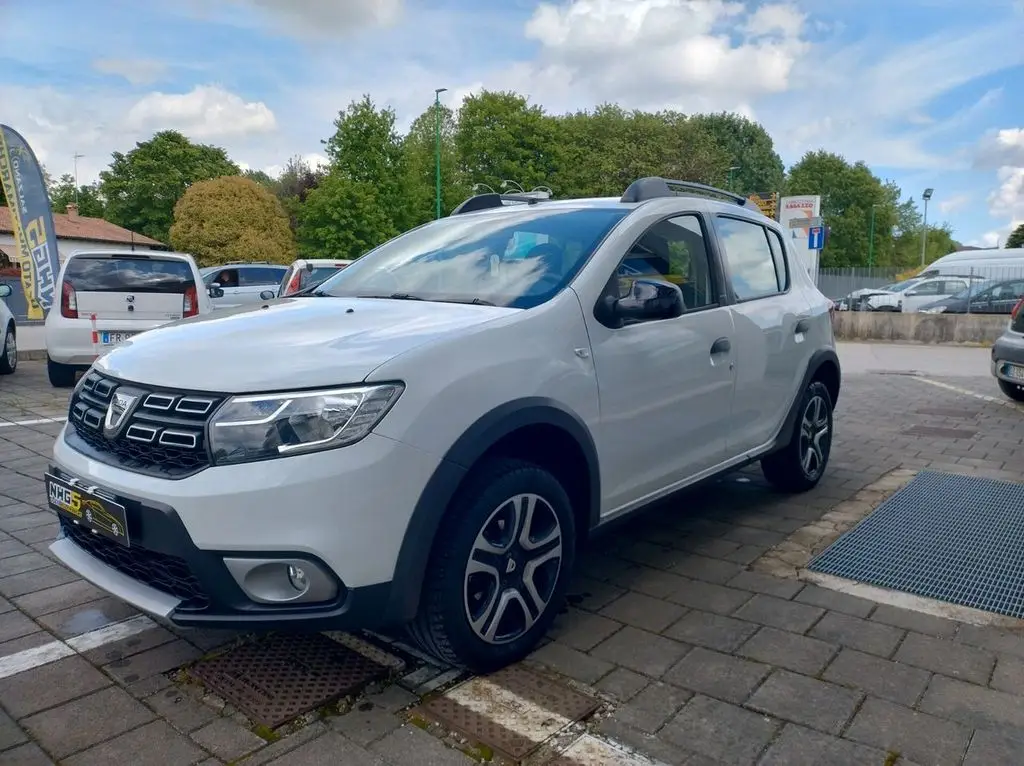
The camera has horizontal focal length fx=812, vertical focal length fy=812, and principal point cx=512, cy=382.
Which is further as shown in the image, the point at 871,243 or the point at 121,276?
the point at 871,243

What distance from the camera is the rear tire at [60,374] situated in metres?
9.38

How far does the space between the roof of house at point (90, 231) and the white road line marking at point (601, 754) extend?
50855mm

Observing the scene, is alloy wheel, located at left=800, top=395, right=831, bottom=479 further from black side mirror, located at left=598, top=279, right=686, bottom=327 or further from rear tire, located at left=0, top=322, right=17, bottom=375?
rear tire, located at left=0, top=322, right=17, bottom=375

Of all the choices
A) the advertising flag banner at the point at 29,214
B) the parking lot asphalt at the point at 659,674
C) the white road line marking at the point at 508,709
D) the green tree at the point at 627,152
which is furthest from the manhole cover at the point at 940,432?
the green tree at the point at 627,152

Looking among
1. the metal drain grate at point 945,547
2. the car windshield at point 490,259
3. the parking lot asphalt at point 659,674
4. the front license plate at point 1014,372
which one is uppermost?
the car windshield at point 490,259

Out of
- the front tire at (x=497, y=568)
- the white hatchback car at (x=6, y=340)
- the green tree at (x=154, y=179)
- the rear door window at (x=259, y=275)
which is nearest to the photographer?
the front tire at (x=497, y=568)

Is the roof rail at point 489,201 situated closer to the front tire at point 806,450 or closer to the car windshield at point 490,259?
the car windshield at point 490,259

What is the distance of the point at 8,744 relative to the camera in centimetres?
243

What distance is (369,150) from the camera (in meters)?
36.6


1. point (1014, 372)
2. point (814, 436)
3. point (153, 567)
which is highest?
point (153, 567)

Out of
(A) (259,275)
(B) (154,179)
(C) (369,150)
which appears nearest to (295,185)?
(B) (154,179)

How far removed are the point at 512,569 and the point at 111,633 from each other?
5.37 feet

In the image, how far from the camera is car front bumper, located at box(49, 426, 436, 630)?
234 cm

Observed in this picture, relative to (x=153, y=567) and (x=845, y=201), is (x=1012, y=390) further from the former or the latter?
Result: (x=845, y=201)
